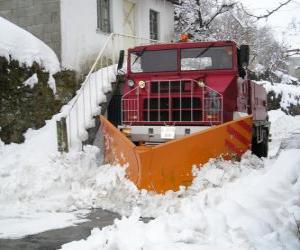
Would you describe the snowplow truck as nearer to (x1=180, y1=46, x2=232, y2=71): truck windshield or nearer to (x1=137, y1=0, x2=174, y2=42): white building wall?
(x1=180, y1=46, x2=232, y2=71): truck windshield

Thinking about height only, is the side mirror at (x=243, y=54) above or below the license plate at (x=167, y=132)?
above

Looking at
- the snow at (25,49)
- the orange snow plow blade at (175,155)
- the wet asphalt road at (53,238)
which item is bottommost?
the wet asphalt road at (53,238)

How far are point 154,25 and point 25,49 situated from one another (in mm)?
8424

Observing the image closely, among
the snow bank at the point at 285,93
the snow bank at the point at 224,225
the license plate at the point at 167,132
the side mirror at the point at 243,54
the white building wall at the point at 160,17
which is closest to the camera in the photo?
the snow bank at the point at 224,225

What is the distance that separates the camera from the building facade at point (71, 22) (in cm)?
1288

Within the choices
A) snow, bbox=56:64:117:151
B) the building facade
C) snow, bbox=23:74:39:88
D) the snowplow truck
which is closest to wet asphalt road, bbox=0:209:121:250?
the snowplow truck

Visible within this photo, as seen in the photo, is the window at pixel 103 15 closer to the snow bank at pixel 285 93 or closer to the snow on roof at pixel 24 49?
the snow on roof at pixel 24 49

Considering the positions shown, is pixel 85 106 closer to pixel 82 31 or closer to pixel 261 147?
pixel 82 31

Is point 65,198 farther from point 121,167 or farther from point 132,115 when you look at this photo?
point 132,115

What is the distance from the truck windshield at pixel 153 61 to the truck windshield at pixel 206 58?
22 centimetres

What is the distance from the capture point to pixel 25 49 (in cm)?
1136

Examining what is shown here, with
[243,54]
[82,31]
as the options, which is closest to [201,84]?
[243,54]

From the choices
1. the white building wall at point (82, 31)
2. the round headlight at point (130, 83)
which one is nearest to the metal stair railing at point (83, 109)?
the white building wall at point (82, 31)

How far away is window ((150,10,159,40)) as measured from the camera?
1859 cm
